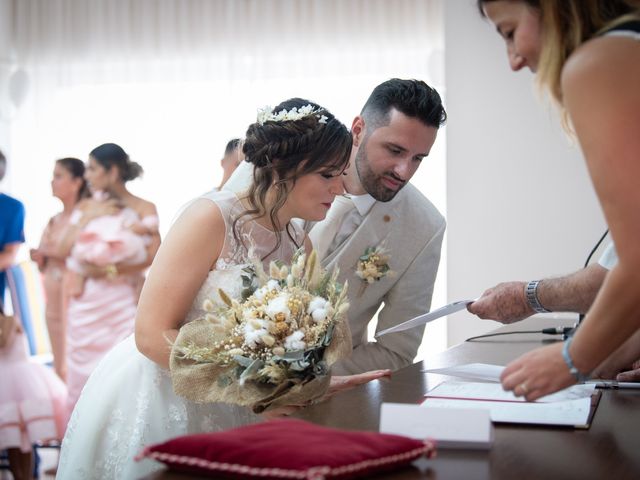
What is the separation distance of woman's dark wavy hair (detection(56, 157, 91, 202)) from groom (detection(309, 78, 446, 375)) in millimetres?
3506

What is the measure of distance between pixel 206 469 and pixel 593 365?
0.58 meters

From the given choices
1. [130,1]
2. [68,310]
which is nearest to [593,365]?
[68,310]

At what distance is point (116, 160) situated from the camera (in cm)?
632

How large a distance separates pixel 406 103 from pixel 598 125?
6.68 ft

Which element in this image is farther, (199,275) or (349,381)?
(199,275)

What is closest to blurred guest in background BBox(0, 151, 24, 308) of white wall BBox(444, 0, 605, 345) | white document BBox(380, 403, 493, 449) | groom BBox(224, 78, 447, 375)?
white wall BBox(444, 0, 605, 345)

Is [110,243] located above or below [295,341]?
above

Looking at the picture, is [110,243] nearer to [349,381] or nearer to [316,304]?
[349,381]

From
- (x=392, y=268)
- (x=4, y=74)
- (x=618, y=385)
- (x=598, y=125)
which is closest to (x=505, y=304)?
(x=618, y=385)

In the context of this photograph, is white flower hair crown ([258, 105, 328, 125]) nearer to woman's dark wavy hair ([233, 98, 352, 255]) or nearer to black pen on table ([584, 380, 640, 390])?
woman's dark wavy hair ([233, 98, 352, 255])

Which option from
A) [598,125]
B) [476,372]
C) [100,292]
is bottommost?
[100,292]

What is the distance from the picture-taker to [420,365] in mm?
2428

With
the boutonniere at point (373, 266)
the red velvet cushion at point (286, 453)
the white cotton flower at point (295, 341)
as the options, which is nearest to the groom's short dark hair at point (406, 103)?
the boutonniere at point (373, 266)

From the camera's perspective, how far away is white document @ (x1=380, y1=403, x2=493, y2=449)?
1395 millimetres
